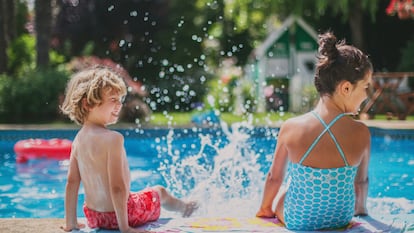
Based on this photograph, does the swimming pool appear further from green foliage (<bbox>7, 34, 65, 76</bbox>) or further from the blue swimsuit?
green foliage (<bbox>7, 34, 65, 76</bbox>)

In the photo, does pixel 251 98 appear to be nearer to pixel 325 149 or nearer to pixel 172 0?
pixel 172 0

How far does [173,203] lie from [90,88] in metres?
0.83

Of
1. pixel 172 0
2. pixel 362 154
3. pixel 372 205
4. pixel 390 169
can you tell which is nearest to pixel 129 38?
pixel 172 0

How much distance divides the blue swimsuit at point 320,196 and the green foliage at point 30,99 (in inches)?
343

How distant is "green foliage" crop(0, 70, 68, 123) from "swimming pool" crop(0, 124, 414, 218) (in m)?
2.22

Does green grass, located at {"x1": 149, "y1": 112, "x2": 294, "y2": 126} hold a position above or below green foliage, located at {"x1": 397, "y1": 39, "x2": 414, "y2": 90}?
below

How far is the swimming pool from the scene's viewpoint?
15.7 ft

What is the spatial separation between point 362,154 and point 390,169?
13.0 ft

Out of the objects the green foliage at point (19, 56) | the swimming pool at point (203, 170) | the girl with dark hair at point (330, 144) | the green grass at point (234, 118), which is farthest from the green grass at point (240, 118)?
the girl with dark hair at point (330, 144)

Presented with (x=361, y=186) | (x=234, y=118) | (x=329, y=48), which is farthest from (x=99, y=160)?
(x=234, y=118)

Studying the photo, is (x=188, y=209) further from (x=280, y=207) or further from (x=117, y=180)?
(x=117, y=180)

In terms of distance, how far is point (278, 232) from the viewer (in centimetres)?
278

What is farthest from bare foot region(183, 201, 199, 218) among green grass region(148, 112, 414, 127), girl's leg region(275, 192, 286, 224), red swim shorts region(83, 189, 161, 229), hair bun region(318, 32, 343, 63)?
green grass region(148, 112, 414, 127)

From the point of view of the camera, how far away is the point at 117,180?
2693 millimetres
